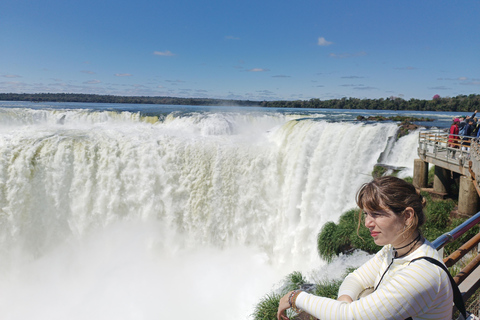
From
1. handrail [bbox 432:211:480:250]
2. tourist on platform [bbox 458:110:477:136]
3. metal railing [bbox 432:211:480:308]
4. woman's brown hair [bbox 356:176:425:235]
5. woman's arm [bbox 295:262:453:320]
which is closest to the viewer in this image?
woman's arm [bbox 295:262:453:320]

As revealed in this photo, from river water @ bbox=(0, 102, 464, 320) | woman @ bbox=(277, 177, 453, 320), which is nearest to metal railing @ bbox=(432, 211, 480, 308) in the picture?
woman @ bbox=(277, 177, 453, 320)

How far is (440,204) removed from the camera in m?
9.06

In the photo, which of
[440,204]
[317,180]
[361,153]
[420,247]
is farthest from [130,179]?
[420,247]

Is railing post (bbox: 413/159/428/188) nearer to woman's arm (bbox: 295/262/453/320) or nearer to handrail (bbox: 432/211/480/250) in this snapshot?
handrail (bbox: 432/211/480/250)

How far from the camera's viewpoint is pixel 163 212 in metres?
13.5

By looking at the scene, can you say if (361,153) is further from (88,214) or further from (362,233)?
(88,214)

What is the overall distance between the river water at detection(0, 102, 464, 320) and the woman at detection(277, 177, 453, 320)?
9059mm

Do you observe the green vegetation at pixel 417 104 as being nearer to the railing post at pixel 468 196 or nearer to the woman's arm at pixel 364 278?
the railing post at pixel 468 196

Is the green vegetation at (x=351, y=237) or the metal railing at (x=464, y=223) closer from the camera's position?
the metal railing at (x=464, y=223)

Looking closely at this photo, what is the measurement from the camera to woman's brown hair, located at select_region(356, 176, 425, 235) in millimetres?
1598

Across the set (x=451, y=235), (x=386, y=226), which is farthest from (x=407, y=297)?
(x=451, y=235)

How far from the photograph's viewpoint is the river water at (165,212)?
11.1m

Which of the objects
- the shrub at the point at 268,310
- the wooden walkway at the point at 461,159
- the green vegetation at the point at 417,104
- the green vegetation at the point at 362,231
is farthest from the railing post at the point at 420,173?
the green vegetation at the point at 417,104

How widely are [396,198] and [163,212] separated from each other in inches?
501
